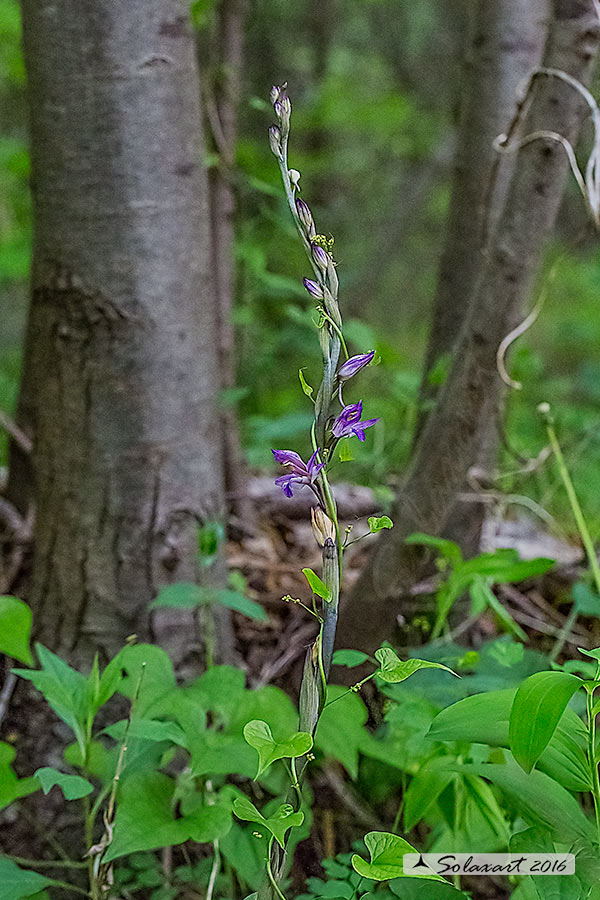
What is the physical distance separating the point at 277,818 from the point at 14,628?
534 millimetres

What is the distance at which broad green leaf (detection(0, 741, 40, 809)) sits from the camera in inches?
36.8

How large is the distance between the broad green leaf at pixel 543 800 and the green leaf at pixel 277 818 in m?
0.23

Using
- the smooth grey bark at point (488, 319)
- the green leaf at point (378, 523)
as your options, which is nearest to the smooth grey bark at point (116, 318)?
the smooth grey bark at point (488, 319)

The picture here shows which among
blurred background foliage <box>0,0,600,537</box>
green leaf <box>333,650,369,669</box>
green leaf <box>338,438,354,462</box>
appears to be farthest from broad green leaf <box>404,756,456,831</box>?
blurred background foliage <box>0,0,600,537</box>

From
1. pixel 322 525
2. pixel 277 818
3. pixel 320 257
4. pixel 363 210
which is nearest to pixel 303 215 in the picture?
pixel 320 257

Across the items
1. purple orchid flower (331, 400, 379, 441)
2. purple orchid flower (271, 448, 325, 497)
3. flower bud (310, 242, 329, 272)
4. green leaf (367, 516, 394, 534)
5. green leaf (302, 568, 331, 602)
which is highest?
flower bud (310, 242, 329, 272)

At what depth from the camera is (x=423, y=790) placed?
983 mm

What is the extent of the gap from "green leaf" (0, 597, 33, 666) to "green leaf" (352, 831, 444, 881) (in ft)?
1.73

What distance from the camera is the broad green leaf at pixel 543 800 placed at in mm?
770

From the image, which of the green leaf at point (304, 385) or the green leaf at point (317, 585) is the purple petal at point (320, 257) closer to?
the green leaf at point (304, 385)

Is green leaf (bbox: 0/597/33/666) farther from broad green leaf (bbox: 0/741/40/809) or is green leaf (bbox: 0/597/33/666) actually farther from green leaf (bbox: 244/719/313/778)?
green leaf (bbox: 244/719/313/778)

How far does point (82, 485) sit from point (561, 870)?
86 cm

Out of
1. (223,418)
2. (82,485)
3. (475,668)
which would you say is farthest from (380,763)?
(223,418)

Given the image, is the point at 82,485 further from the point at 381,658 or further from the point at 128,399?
the point at 381,658
